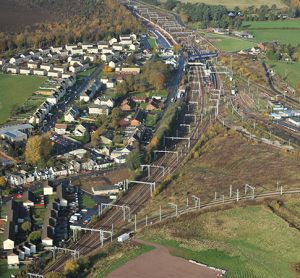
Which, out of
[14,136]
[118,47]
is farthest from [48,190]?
[118,47]

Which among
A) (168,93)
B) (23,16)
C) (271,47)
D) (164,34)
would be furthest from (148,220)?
(23,16)

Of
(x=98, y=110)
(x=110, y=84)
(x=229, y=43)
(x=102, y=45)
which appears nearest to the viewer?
(x=98, y=110)

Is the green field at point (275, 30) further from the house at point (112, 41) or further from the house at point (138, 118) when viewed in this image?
the house at point (138, 118)

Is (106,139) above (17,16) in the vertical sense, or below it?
Result: below

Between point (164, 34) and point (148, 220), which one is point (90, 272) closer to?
point (148, 220)

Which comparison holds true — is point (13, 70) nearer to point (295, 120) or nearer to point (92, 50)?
point (92, 50)

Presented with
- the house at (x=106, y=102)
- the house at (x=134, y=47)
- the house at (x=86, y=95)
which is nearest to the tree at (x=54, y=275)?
the house at (x=106, y=102)
